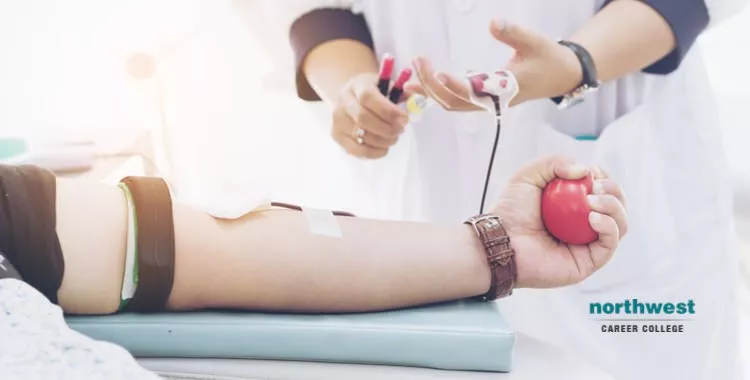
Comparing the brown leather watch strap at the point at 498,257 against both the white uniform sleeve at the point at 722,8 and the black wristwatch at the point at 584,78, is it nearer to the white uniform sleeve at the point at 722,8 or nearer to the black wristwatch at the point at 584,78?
the black wristwatch at the point at 584,78

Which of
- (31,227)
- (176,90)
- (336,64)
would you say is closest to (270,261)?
(31,227)

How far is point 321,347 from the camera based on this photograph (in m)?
0.57

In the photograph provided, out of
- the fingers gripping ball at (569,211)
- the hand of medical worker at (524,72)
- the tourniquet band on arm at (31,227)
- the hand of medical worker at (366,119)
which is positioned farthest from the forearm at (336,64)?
the tourniquet band on arm at (31,227)

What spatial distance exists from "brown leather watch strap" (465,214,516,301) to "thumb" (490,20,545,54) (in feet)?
0.66

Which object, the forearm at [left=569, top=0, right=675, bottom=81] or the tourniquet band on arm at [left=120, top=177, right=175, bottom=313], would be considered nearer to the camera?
the tourniquet band on arm at [left=120, top=177, right=175, bottom=313]

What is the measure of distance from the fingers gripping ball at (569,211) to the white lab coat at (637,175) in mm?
203

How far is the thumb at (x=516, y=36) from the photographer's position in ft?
2.31

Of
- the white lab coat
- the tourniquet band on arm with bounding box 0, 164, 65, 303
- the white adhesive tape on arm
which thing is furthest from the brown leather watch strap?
the tourniquet band on arm with bounding box 0, 164, 65, 303

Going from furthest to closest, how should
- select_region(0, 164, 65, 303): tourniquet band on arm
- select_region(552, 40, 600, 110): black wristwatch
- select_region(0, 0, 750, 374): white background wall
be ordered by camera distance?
select_region(0, 0, 750, 374): white background wall
select_region(552, 40, 600, 110): black wristwatch
select_region(0, 164, 65, 303): tourniquet band on arm

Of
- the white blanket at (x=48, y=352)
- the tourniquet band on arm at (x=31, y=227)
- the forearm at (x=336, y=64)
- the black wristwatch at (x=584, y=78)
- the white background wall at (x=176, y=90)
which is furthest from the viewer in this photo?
the white background wall at (x=176, y=90)

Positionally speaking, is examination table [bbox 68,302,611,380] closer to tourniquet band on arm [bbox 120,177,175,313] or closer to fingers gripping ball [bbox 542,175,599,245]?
tourniquet band on arm [bbox 120,177,175,313]

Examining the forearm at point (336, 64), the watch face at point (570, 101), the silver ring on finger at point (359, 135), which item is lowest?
the silver ring on finger at point (359, 135)

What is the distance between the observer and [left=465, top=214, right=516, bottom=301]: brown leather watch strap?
25.6 inches

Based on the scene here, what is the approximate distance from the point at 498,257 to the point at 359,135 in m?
0.30
